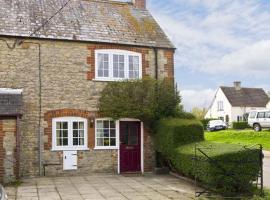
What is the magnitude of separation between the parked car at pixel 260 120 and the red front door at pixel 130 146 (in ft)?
75.1

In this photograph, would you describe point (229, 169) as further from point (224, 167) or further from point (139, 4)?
point (139, 4)

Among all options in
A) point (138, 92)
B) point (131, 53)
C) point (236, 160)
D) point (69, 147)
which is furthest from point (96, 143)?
point (236, 160)

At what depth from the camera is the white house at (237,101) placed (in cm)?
6334

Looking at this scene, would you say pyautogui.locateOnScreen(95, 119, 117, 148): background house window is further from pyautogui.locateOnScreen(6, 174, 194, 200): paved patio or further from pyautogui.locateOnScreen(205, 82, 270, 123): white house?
pyautogui.locateOnScreen(205, 82, 270, 123): white house

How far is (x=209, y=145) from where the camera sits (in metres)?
13.8

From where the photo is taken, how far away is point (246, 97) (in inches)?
2571

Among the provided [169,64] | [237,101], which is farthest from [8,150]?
[237,101]

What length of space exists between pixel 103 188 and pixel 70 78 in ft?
17.9

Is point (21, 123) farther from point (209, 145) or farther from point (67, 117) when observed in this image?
point (209, 145)

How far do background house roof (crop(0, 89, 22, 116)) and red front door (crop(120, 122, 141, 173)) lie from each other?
15.4 feet

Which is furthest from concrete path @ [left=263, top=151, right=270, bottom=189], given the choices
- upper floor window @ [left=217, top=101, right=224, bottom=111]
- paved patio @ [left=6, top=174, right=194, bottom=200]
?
upper floor window @ [left=217, top=101, right=224, bottom=111]

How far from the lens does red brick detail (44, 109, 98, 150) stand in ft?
53.3

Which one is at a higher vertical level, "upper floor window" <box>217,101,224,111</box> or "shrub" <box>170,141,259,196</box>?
"upper floor window" <box>217,101,224,111</box>

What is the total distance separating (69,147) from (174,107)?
486 centimetres
